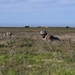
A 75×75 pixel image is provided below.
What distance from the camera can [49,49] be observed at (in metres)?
15.1

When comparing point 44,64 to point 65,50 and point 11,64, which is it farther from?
point 65,50

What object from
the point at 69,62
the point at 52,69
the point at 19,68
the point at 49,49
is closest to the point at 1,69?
the point at 19,68

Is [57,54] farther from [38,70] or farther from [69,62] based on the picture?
[38,70]

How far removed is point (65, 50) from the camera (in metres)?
15.0

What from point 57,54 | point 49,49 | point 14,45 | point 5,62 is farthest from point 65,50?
point 5,62

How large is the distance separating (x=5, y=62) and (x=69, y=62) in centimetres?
238

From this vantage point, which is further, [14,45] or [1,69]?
[14,45]

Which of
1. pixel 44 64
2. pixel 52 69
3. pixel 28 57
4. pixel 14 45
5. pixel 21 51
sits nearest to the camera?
pixel 52 69

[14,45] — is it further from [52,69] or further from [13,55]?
[52,69]

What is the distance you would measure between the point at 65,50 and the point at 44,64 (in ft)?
12.5

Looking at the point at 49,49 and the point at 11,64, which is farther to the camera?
the point at 49,49

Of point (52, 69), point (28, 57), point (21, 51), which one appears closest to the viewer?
point (52, 69)

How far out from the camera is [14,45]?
16.6m

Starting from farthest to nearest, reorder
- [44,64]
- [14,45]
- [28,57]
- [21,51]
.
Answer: [14,45] < [21,51] < [28,57] < [44,64]
